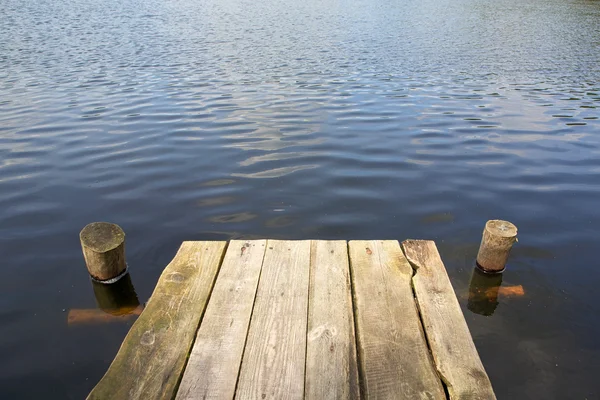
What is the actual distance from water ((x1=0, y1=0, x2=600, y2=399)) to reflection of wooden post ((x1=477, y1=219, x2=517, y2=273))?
36 centimetres

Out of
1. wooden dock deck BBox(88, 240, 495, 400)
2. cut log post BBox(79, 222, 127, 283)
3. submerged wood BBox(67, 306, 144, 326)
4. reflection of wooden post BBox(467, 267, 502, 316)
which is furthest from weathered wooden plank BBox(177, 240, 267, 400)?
reflection of wooden post BBox(467, 267, 502, 316)

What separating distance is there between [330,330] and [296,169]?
5301mm

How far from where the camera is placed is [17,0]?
3112 centimetres

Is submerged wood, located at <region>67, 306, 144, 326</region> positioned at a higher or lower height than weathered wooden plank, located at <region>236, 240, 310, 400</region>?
lower

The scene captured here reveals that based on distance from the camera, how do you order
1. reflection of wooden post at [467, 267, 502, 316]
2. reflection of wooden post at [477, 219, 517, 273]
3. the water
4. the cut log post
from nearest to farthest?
the cut log post < the water < reflection of wooden post at [477, 219, 517, 273] < reflection of wooden post at [467, 267, 502, 316]

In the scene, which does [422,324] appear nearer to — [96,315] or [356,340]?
[356,340]

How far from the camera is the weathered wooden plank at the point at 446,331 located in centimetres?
327

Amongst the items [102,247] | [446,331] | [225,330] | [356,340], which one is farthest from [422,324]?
[102,247]

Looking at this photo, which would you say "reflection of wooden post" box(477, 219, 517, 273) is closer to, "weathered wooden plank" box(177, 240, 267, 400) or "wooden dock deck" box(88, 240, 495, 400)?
"wooden dock deck" box(88, 240, 495, 400)

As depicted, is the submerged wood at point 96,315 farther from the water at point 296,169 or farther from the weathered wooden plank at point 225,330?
the weathered wooden plank at point 225,330

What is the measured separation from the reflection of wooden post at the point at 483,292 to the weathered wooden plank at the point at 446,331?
103 centimetres

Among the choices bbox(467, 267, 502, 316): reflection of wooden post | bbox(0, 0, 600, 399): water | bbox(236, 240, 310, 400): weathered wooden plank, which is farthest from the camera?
bbox(467, 267, 502, 316): reflection of wooden post

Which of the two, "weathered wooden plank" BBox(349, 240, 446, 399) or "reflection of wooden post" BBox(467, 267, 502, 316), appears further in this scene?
"reflection of wooden post" BBox(467, 267, 502, 316)

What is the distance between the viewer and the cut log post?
191 inches
